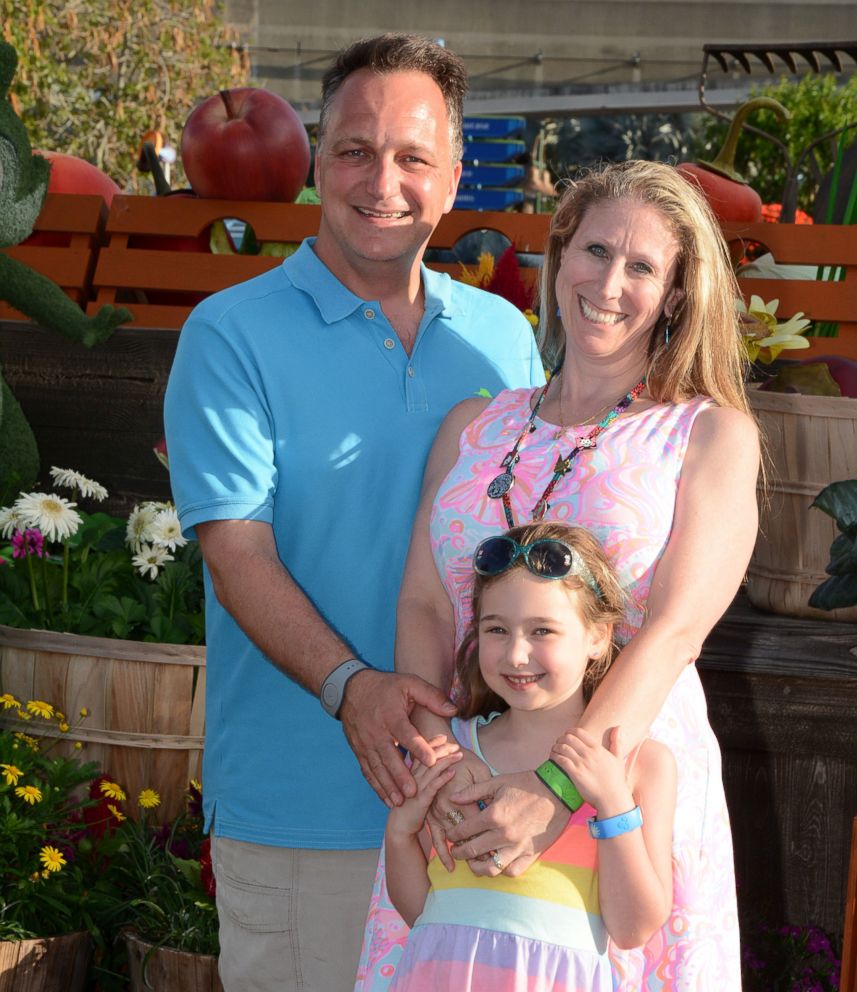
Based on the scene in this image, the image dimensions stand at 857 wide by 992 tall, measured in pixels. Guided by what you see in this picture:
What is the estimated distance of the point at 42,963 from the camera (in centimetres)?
306

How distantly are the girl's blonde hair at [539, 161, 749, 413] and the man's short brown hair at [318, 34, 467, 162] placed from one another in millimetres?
458

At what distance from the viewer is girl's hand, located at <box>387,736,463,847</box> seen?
193 cm

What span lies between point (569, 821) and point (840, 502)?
1.13m

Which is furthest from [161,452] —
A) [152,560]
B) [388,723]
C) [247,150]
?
[388,723]

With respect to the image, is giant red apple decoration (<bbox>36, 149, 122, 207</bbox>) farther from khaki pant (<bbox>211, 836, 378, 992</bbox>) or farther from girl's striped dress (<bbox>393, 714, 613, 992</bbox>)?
girl's striped dress (<bbox>393, 714, 613, 992</bbox>)

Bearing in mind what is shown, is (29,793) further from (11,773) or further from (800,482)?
(800,482)

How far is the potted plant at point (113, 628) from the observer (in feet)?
10.8

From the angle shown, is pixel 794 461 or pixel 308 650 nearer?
pixel 308 650

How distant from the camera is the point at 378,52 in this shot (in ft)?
8.15

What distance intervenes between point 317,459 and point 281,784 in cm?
57

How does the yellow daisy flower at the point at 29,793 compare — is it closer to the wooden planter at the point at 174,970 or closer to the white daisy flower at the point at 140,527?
the wooden planter at the point at 174,970

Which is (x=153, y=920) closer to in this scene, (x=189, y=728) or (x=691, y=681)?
(x=189, y=728)

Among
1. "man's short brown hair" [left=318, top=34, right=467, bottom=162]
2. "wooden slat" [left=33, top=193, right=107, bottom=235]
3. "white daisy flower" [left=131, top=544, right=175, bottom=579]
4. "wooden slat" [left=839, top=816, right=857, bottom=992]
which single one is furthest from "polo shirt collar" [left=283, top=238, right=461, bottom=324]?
"wooden slat" [left=33, top=193, right=107, bottom=235]

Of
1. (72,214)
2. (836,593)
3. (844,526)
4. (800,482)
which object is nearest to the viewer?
(844,526)
